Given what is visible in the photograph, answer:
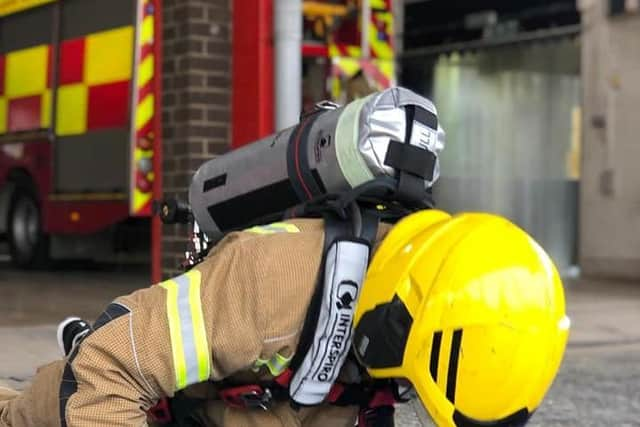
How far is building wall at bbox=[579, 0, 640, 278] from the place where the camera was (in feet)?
36.5

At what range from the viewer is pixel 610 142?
37.2 ft

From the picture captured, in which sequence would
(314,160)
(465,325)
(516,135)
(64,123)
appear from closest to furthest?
(465,325), (314,160), (64,123), (516,135)

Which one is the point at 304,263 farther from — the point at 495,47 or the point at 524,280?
the point at 495,47

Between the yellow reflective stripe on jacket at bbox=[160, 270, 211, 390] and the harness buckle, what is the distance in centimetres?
18

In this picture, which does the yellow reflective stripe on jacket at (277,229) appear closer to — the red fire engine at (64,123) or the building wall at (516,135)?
the red fire engine at (64,123)

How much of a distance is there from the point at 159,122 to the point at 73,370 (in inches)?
183

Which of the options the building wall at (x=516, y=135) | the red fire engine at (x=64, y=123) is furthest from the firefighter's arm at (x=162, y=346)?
the building wall at (x=516, y=135)

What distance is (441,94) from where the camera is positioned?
41.5 feet

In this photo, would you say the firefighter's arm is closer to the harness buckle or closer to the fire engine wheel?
the harness buckle

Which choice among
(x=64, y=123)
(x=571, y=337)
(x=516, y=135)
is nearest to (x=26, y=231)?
(x=64, y=123)

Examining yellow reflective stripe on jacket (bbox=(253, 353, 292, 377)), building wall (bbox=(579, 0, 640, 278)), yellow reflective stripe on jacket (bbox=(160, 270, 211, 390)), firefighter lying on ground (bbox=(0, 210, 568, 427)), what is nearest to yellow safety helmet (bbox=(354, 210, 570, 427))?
firefighter lying on ground (bbox=(0, 210, 568, 427))

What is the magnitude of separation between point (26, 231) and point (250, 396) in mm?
9395

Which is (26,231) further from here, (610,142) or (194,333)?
(194,333)

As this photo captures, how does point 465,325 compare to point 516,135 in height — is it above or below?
below
